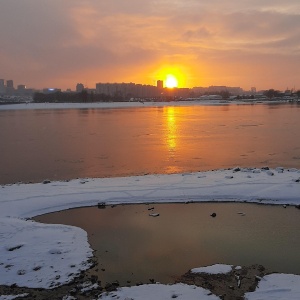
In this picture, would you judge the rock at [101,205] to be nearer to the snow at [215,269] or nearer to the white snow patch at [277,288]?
the snow at [215,269]

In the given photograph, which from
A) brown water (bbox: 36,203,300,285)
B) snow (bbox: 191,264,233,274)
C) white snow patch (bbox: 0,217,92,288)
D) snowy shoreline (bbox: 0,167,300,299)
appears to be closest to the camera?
white snow patch (bbox: 0,217,92,288)

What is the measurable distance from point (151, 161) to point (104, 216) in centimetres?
732

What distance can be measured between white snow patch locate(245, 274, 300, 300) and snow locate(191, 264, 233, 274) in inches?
26.1

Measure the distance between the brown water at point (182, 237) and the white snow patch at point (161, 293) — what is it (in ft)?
1.16

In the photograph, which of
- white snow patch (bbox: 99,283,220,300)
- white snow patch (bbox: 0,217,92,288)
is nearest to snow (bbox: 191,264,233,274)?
white snow patch (bbox: 99,283,220,300)

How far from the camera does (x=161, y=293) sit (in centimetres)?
602

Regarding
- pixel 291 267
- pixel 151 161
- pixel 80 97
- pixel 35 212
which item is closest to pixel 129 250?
pixel 291 267

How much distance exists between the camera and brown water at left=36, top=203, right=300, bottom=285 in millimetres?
7160

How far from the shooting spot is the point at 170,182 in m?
12.9

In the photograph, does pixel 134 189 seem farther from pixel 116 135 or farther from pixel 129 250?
pixel 116 135

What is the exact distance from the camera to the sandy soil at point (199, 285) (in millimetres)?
6023

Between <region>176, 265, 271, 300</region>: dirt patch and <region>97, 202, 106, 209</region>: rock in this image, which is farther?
<region>97, 202, 106, 209</region>: rock

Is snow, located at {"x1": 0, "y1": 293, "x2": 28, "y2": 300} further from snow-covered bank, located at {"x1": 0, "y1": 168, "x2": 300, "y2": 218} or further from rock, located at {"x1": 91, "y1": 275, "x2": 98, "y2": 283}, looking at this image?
snow-covered bank, located at {"x1": 0, "y1": 168, "x2": 300, "y2": 218}

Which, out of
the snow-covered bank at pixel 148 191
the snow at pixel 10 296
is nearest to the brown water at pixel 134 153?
the snow-covered bank at pixel 148 191
